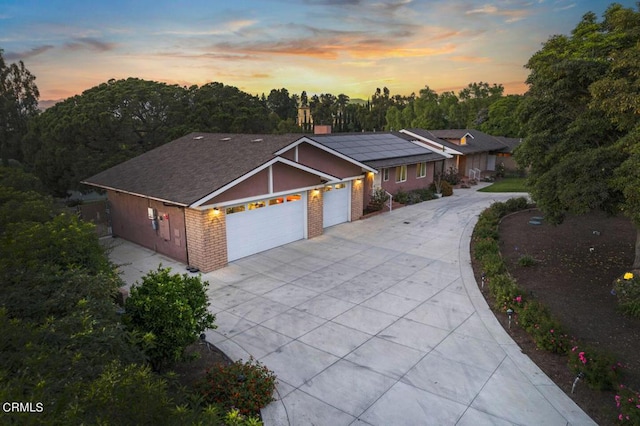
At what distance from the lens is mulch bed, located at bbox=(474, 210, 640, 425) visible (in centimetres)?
784

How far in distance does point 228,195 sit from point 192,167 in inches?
131

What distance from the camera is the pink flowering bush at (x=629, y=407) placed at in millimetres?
5840

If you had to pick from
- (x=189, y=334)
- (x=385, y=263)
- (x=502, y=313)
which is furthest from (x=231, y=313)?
(x=502, y=313)

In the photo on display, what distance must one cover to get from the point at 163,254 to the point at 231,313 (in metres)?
6.31

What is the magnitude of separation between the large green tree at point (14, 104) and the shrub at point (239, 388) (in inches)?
1275

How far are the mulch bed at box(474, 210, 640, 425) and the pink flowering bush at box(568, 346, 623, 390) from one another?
0.66ft

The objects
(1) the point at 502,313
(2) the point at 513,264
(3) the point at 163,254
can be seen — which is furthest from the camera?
(3) the point at 163,254

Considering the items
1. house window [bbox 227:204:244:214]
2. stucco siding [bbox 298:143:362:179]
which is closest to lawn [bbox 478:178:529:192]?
stucco siding [bbox 298:143:362:179]

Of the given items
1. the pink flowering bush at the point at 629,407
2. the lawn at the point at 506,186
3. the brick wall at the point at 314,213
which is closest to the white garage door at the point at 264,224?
the brick wall at the point at 314,213

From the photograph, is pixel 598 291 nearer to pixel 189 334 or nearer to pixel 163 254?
pixel 189 334

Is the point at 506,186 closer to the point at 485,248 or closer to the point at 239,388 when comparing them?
the point at 485,248

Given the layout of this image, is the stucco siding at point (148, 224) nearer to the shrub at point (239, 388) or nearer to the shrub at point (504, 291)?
the shrub at point (239, 388)

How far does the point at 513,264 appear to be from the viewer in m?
14.0

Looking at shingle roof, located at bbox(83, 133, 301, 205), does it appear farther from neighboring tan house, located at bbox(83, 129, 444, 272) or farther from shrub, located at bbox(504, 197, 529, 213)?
shrub, located at bbox(504, 197, 529, 213)
